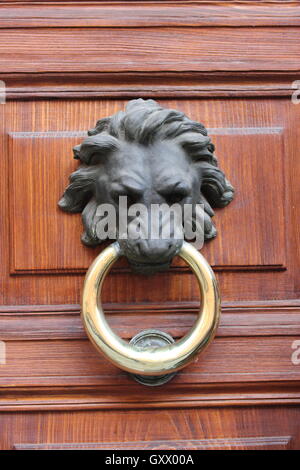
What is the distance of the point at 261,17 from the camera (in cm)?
66

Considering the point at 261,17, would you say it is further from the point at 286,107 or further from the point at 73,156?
the point at 73,156

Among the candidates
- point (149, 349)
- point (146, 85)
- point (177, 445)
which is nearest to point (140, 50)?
point (146, 85)

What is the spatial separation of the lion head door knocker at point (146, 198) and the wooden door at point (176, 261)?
0.11 feet

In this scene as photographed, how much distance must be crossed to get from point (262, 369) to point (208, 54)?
341 millimetres

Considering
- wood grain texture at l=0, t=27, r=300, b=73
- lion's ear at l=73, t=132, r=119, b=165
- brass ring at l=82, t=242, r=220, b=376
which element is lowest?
brass ring at l=82, t=242, r=220, b=376

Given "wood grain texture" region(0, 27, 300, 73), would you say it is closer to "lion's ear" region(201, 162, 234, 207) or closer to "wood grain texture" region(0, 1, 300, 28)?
"wood grain texture" region(0, 1, 300, 28)

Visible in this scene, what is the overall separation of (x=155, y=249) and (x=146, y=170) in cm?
8

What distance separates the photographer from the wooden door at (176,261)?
25.0 inches

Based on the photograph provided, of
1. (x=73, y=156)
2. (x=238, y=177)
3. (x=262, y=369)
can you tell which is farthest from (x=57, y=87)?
(x=262, y=369)

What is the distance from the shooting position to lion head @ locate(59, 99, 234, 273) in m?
0.58

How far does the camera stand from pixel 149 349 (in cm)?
58

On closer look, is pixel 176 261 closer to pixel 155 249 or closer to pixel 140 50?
pixel 155 249

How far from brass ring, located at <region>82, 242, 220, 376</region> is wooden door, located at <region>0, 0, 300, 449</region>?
6 centimetres

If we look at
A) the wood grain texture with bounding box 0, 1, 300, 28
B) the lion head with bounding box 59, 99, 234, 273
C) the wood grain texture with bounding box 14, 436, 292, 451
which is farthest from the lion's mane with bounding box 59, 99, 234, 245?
the wood grain texture with bounding box 14, 436, 292, 451
